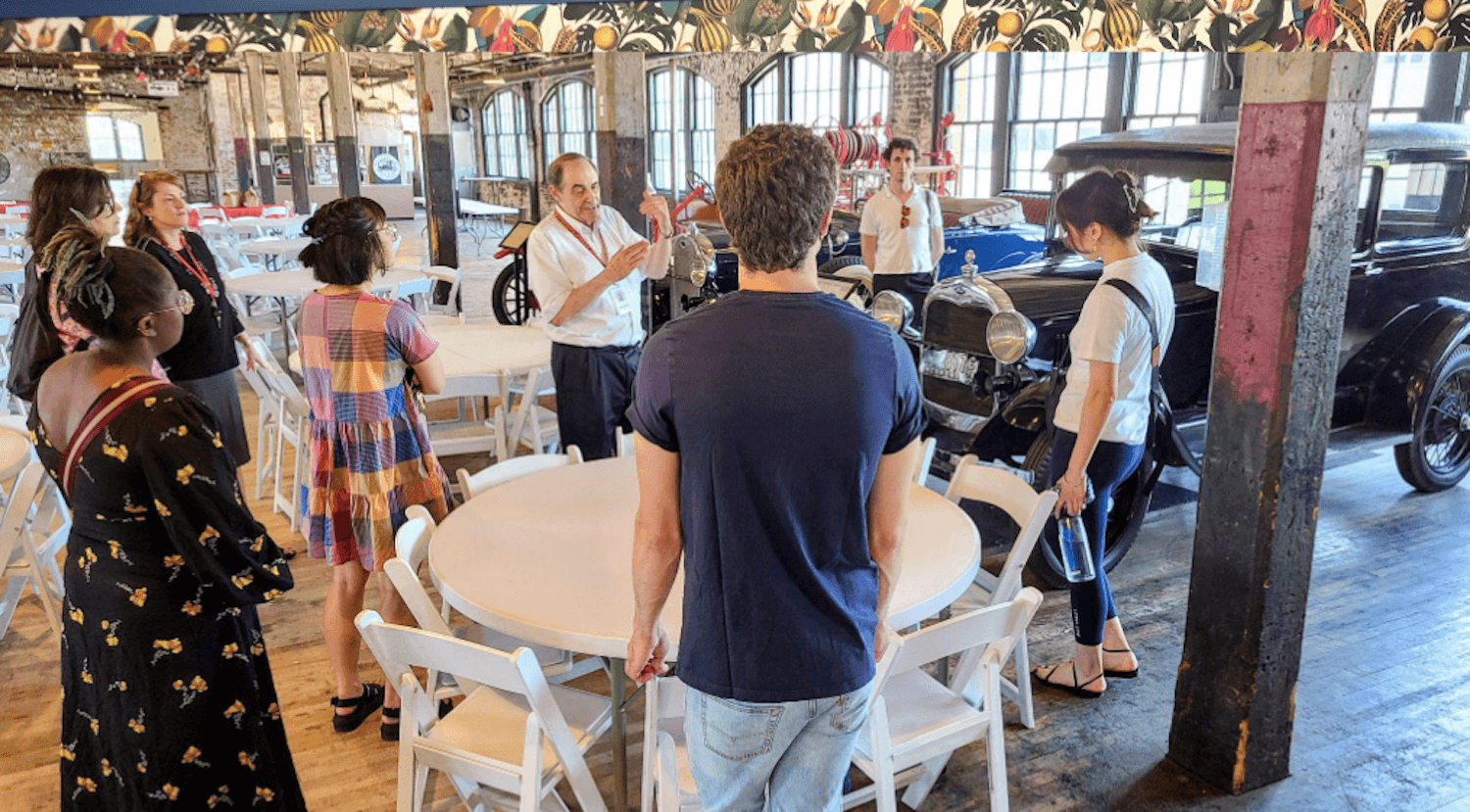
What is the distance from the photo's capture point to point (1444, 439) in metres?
5.22

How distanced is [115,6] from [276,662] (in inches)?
83.2

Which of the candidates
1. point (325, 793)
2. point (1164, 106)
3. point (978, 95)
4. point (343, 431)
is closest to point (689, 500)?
point (343, 431)

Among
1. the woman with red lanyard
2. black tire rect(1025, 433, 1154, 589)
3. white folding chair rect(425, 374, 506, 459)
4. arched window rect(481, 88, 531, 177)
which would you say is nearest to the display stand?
white folding chair rect(425, 374, 506, 459)

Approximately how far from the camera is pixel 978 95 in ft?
44.2

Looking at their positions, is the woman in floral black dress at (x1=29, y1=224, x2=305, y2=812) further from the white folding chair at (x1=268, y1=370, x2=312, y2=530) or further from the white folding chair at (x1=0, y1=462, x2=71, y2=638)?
the white folding chair at (x1=268, y1=370, x2=312, y2=530)

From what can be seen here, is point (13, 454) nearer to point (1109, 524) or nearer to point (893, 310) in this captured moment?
point (893, 310)

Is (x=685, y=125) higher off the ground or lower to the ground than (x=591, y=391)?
higher

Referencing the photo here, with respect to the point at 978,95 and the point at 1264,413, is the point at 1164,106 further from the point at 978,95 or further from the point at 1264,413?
the point at 1264,413

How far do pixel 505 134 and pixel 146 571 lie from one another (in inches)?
995

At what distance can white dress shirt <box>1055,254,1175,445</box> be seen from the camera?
2.77 metres

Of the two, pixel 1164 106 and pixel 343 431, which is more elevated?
pixel 1164 106

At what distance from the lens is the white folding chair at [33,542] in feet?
9.86

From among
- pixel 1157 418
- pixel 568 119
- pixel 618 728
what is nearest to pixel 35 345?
Result: pixel 618 728

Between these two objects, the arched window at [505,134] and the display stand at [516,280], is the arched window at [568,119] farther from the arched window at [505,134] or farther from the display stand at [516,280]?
the display stand at [516,280]
